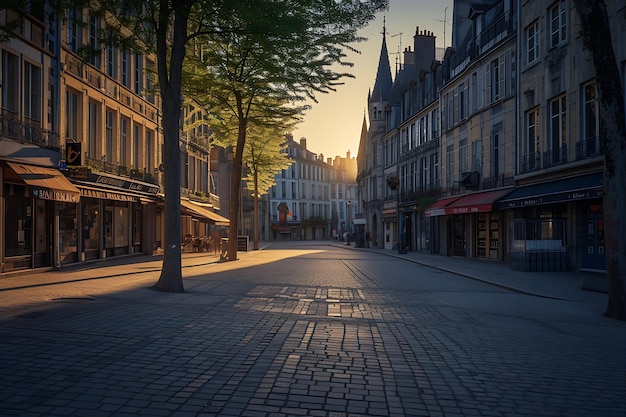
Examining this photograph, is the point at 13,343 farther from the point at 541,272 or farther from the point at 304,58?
the point at 541,272

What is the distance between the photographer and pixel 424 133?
42656 mm

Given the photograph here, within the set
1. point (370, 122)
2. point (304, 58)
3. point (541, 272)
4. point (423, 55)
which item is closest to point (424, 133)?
point (423, 55)

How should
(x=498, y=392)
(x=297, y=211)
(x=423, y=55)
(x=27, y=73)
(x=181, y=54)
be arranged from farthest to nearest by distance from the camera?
1. (x=297, y=211)
2. (x=423, y=55)
3. (x=27, y=73)
4. (x=181, y=54)
5. (x=498, y=392)

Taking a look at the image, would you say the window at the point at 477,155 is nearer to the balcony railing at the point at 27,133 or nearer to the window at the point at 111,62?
the window at the point at 111,62

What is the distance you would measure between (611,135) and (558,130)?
494 inches

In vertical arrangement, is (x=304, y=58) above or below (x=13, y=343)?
above

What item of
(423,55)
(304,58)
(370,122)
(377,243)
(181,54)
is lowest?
(377,243)

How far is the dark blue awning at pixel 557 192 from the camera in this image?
18078 millimetres

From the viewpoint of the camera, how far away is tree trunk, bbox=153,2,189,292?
40.7ft

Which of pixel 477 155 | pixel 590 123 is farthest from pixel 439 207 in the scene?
pixel 590 123

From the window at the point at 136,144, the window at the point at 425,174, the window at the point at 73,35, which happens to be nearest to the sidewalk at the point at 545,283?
the window at the point at 136,144

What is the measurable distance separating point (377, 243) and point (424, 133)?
716 inches

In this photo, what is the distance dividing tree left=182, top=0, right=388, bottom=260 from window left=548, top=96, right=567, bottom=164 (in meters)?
8.96

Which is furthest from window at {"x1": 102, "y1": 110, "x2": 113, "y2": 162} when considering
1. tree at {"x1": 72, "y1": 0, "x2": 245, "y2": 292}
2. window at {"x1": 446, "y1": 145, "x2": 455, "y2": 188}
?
window at {"x1": 446, "y1": 145, "x2": 455, "y2": 188}
